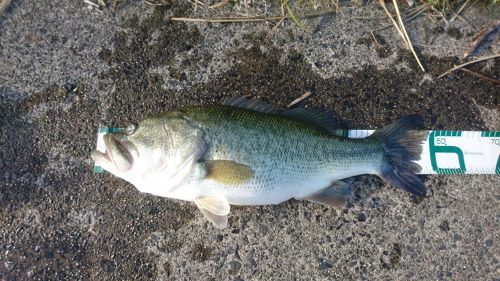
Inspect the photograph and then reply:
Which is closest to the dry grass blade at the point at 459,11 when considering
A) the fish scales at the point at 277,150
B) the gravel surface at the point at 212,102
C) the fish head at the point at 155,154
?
the gravel surface at the point at 212,102

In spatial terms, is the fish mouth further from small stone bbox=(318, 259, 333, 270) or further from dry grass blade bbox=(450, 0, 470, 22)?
dry grass blade bbox=(450, 0, 470, 22)

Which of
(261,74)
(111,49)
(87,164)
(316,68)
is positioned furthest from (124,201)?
(316,68)

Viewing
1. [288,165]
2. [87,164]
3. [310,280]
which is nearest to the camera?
[288,165]

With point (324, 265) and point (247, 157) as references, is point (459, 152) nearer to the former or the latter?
point (324, 265)

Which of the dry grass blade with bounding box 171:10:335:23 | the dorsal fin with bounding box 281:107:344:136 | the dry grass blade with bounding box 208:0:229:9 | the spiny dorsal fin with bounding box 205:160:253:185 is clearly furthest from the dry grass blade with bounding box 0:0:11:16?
the dorsal fin with bounding box 281:107:344:136

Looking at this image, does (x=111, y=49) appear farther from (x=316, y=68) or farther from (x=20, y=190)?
(x=316, y=68)

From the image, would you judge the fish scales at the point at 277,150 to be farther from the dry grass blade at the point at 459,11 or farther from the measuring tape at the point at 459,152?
the dry grass blade at the point at 459,11

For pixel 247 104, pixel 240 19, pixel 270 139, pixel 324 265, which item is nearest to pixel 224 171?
pixel 270 139
